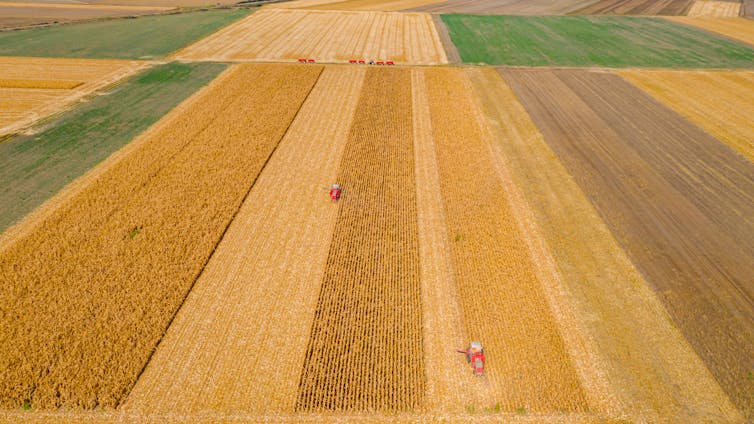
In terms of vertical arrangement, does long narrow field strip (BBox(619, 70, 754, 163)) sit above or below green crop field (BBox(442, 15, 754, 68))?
below

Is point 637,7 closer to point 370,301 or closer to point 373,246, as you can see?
point 373,246

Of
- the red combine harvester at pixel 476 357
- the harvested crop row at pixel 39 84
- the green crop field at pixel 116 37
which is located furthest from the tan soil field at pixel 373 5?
the red combine harvester at pixel 476 357

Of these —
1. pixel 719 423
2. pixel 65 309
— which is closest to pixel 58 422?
pixel 65 309

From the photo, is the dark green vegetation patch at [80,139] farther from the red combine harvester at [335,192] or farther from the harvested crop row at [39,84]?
the red combine harvester at [335,192]

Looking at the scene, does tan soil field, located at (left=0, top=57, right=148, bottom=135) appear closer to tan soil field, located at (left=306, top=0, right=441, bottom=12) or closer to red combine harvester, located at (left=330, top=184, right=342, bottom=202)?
red combine harvester, located at (left=330, top=184, right=342, bottom=202)

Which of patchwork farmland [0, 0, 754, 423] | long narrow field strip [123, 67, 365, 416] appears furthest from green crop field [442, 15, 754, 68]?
long narrow field strip [123, 67, 365, 416]
